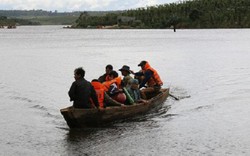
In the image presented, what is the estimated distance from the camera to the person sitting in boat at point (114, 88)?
18734 mm

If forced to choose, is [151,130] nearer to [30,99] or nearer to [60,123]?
[60,123]

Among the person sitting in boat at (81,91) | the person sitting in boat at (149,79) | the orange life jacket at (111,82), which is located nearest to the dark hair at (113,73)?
the orange life jacket at (111,82)

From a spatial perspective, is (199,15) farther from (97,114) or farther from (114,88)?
(97,114)

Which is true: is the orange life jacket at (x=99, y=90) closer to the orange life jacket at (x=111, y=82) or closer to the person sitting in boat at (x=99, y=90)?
the person sitting in boat at (x=99, y=90)

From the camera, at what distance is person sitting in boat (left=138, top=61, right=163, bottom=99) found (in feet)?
73.6

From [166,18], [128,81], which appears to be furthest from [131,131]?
[166,18]

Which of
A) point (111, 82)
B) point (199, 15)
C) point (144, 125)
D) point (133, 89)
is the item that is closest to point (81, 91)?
point (111, 82)

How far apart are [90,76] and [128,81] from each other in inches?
741

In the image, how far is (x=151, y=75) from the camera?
22.6m

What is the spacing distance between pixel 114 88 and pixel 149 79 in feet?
14.1

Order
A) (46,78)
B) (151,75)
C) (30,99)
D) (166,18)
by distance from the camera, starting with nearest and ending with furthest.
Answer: (151,75) < (30,99) < (46,78) < (166,18)

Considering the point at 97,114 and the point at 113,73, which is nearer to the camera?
the point at 97,114

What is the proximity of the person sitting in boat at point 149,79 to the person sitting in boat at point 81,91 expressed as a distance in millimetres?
5370

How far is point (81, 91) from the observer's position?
16656 millimetres
